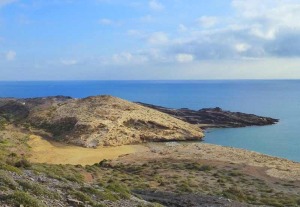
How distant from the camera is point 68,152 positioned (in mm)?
58875

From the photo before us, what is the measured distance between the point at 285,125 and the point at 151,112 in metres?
39.1

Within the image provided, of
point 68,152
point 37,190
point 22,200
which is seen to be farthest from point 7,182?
point 68,152

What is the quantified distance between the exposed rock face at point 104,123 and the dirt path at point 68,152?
291 cm

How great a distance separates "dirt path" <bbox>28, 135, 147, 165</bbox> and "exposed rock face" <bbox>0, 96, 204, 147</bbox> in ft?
9.55

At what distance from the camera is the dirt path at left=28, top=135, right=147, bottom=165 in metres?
53.2

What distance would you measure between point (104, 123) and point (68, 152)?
13581mm

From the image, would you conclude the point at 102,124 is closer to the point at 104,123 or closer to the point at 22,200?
the point at 104,123

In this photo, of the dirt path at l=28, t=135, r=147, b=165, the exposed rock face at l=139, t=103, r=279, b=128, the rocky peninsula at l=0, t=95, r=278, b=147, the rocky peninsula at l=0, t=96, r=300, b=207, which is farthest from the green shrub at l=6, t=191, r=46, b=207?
the exposed rock face at l=139, t=103, r=279, b=128

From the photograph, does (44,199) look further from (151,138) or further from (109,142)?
(151,138)

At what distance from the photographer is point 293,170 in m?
45.8

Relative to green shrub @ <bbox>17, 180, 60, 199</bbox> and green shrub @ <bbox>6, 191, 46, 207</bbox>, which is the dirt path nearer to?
green shrub @ <bbox>17, 180, 60, 199</bbox>

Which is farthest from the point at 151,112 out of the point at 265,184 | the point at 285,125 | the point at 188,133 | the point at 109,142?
the point at 265,184

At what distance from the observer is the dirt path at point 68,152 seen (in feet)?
174

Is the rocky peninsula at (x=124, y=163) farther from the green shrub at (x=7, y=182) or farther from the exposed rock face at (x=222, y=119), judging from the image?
the exposed rock face at (x=222, y=119)
